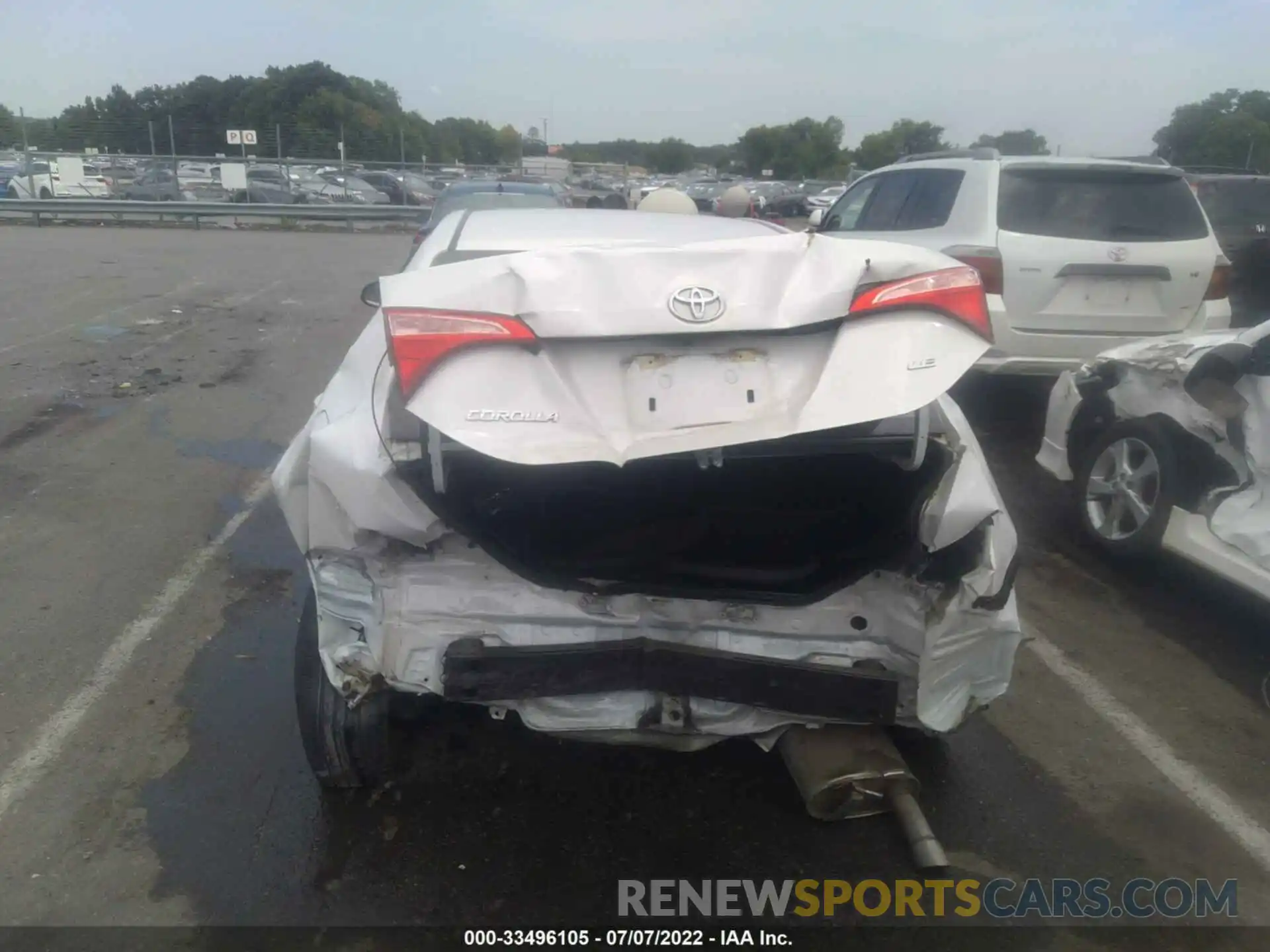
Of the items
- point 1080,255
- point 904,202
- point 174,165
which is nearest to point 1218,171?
point 904,202

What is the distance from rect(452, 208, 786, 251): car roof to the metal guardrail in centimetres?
2079

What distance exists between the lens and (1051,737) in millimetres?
3785

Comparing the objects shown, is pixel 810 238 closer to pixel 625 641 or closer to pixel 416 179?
pixel 625 641

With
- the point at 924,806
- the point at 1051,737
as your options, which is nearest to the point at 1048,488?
the point at 1051,737

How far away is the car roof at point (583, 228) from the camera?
12.0 ft

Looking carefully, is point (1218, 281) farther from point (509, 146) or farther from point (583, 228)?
point (509, 146)

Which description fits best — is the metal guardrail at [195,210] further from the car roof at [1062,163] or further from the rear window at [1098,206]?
the rear window at [1098,206]

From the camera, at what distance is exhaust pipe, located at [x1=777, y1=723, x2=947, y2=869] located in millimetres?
2959

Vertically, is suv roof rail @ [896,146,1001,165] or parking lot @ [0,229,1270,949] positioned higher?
suv roof rail @ [896,146,1001,165]

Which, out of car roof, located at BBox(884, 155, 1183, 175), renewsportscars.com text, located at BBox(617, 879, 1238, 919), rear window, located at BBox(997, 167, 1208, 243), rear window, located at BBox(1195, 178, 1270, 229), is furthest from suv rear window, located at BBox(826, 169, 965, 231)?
rear window, located at BBox(1195, 178, 1270, 229)

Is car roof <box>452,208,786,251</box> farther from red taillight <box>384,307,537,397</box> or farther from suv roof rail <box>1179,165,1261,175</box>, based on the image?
suv roof rail <box>1179,165,1261,175</box>

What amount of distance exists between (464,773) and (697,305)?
1812 mm

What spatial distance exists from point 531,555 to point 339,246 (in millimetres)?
20020

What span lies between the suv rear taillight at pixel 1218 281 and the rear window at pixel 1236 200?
238 inches
